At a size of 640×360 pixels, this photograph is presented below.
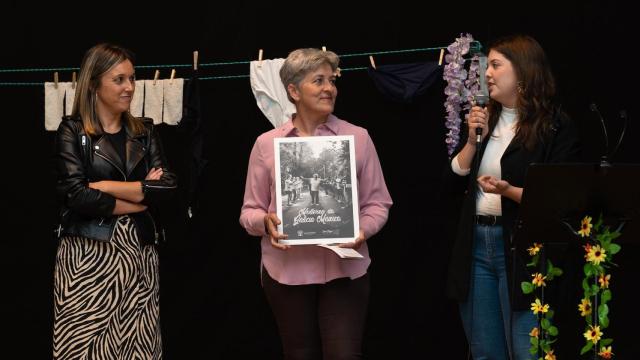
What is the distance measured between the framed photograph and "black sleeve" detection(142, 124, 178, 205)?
0.66 m

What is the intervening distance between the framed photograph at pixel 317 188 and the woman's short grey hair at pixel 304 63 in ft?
0.82

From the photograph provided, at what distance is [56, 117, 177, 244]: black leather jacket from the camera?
148 inches

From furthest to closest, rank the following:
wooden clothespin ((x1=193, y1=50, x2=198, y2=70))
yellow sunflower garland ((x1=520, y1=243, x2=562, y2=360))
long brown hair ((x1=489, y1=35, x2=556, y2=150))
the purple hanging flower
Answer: wooden clothespin ((x1=193, y1=50, x2=198, y2=70))
the purple hanging flower
long brown hair ((x1=489, y1=35, x2=556, y2=150))
yellow sunflower garland ((x1=520, y1=243, x2=562, y2=360))

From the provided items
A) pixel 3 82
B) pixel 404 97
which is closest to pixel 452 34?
pixel 404 97

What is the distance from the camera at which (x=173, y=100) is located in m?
5.18

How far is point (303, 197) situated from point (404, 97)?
1.52 meters

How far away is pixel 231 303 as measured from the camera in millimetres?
5359

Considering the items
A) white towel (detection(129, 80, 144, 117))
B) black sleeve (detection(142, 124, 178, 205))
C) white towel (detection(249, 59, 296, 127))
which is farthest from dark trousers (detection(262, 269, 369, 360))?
white towel (detection(129, 80, 144, 117))

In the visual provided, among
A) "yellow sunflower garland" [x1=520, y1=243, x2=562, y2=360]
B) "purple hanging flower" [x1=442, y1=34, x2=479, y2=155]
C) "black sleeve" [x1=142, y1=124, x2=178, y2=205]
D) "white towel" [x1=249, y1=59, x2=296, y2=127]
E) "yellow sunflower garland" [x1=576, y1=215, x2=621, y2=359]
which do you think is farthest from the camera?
"white towel" [x1=249, y1=59, x2=296, y2=127]

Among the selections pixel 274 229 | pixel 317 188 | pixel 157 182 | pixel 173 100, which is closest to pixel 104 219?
pixel 157 182

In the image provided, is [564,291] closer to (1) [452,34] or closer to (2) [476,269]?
(2) [476,269]

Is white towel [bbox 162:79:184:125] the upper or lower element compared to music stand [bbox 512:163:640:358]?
upper

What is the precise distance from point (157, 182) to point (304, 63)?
0.86 m

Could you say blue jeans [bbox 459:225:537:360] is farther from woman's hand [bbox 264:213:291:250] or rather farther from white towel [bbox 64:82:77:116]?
white towel [bbox 64:82:77:116]
